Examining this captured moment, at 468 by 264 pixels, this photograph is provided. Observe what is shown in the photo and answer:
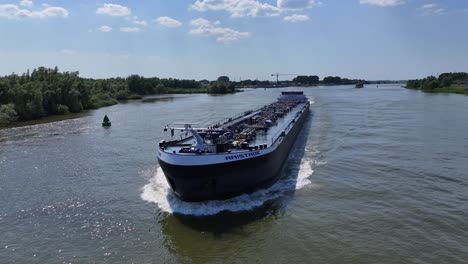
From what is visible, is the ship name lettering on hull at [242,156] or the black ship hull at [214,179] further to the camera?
A: the ship name lettering on hull at [242,156]

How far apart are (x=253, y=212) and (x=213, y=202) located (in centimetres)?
179

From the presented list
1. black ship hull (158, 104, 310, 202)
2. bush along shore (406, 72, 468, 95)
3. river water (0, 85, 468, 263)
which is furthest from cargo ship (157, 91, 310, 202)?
bush along shore (406, 72, 468, 95)

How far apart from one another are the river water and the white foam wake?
56 mm

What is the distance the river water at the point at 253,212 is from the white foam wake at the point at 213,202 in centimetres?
6

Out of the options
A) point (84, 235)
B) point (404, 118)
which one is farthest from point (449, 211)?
point (404, 118)

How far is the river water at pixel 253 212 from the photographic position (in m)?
14.0

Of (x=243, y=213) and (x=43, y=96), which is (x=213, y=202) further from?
(x=43, y=96)

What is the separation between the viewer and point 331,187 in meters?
20.8

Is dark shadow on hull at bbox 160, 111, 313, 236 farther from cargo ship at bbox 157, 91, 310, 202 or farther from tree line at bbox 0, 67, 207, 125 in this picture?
tree line at bbox 0, 67, 207, 125

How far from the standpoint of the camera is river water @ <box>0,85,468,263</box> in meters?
14.0

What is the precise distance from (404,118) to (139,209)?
40.0m

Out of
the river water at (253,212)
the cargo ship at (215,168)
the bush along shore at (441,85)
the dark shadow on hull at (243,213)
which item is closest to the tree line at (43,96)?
the river water at (253,212)

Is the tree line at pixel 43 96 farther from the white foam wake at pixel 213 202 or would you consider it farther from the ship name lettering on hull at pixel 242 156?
the ship name lettering on hull at pixel 242 156

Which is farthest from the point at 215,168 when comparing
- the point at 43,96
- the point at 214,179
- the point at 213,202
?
the point at 43,96
